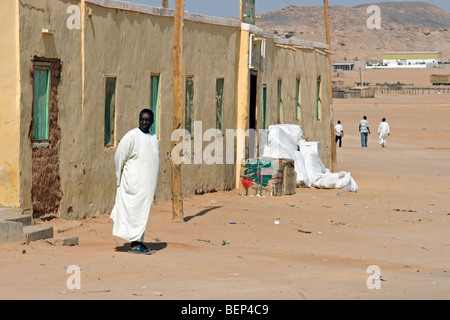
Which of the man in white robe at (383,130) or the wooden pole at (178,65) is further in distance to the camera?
the man in white robe at (383,130)

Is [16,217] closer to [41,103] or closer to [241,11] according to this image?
[41,103]

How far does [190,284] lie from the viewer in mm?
8805

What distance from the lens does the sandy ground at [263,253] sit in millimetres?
8523

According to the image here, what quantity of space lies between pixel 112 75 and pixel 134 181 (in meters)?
4.29

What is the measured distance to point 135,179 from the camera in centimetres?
1062

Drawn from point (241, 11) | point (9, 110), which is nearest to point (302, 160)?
point (241, 11)

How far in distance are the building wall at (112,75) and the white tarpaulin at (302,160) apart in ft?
4.74

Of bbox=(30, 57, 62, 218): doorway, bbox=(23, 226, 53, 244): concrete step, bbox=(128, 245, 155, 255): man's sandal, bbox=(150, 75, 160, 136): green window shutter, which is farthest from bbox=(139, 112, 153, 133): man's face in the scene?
bbox=(150, 75, 160, 136): green window shutter

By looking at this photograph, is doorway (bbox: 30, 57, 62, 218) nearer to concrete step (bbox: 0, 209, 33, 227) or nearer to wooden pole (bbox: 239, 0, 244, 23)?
concrete step (bbox: 0, 209, 33, 227)

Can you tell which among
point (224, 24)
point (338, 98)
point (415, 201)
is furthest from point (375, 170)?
point (338, 98)

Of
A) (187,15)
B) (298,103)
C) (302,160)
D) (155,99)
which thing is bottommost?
(302,160)

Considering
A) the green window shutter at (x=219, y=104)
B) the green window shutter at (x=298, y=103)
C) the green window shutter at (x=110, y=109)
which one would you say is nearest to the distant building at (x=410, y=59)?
the green window shutter at (x=298, y=103)

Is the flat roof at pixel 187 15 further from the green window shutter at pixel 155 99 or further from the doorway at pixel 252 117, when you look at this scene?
the green window shutter at pixel 155 99
